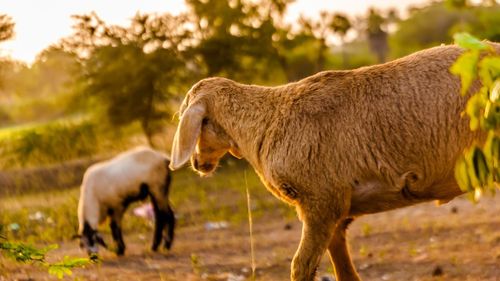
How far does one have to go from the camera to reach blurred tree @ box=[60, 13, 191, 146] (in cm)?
1742

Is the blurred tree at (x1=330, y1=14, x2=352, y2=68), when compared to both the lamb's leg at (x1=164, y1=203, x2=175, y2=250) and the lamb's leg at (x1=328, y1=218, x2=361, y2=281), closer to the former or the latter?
the lamb's leg at (x1=164, y1=203, x2=175, y2=250)

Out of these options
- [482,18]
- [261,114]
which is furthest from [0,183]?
[482,18]

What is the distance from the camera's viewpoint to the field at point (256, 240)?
7406mm

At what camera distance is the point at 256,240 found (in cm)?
978

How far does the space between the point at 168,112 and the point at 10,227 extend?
25.0 ft

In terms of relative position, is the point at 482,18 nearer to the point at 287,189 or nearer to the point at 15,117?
the point at 15,117

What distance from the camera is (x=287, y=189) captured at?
17.4 feet

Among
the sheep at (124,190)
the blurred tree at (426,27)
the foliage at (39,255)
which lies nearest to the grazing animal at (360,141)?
the foliage at (39,255)

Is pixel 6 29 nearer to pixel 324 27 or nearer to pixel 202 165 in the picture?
pixel 202 165

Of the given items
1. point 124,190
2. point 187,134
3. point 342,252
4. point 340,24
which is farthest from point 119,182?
point 340,24

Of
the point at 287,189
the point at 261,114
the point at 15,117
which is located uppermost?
the point at 261,114

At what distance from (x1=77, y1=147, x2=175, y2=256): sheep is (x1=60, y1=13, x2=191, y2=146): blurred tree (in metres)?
7.69

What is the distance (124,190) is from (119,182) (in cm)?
11

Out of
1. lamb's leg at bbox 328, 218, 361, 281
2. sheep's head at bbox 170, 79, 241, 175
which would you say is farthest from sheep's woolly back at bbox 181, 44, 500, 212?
lamb's leg at bbox 328, 218, 361, 281
